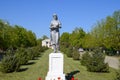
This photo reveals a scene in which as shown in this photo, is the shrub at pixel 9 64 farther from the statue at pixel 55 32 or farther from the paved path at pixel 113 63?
the paved path at pixel 113 63

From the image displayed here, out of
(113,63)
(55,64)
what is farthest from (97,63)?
(113,63)

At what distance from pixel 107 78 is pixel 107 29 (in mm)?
37693

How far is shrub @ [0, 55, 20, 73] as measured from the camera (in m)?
21.8

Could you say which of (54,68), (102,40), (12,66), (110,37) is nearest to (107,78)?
(54,68)

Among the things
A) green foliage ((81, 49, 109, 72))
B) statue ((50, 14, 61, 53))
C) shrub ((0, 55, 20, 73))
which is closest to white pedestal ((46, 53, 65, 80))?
statue ((50, 14, 61, 53))

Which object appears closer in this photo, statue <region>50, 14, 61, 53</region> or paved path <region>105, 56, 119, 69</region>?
statue <region>50, 14, 61, 53</region>

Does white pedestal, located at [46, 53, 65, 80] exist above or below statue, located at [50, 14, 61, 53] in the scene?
below

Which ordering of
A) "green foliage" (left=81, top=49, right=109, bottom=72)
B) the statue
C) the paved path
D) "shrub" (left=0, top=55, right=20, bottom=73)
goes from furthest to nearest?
the paved path < "green foliage" (left=81, top=49, right=109, bottom=72) < "shrub" (left=0, top=55, right=20, bottom=73) < the statue

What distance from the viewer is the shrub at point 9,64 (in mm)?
21812

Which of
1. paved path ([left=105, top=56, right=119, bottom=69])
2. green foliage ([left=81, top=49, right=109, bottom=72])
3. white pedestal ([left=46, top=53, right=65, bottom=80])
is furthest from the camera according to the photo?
paved path ([left=105, top=56, right=119, bottom=69])

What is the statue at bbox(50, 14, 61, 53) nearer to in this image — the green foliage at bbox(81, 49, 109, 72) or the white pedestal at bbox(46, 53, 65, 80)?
the white pedestal at bbox(46, 53, 65, 80)

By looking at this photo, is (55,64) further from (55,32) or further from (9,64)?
(9,64)

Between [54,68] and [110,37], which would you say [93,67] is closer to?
[54,68]

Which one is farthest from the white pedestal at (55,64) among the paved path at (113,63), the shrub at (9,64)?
the paved path at (113,63)
